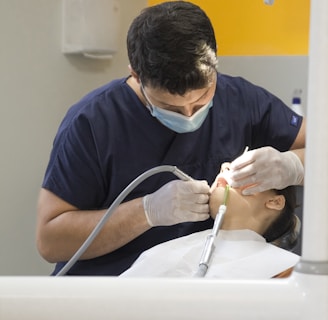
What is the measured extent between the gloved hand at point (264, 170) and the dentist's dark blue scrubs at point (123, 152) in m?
0.13

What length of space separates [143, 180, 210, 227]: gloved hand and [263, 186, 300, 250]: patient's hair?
0.76 feet

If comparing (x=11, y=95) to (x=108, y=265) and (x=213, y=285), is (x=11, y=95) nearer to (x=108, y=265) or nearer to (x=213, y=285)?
(x=108, y=265)

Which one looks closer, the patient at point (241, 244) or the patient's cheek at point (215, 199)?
the patient at point (241, 244)

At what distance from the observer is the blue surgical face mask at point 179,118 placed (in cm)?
166

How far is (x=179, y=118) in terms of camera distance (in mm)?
1660

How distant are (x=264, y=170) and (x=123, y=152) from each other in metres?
0.37

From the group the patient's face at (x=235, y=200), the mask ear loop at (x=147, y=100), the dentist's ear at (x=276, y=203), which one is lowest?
the dentist's ear at (x=276, y=203)

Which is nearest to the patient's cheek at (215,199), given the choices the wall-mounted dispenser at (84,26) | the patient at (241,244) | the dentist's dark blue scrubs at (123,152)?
the patient at (241,244)

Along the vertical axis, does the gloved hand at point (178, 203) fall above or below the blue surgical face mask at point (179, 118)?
below

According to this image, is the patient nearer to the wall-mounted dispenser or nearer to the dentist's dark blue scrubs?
the dentist's dark blue scrubs

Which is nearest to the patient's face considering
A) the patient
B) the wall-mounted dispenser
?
the patient

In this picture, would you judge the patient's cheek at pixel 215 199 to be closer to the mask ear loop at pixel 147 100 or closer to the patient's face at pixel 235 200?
the patient's face at pixel 235 200

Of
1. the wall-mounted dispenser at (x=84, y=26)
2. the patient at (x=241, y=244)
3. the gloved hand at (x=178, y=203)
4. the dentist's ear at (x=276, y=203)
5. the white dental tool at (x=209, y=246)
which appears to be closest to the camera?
the white dental tool at (x=209, y=246)

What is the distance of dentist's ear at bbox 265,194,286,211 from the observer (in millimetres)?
1736
